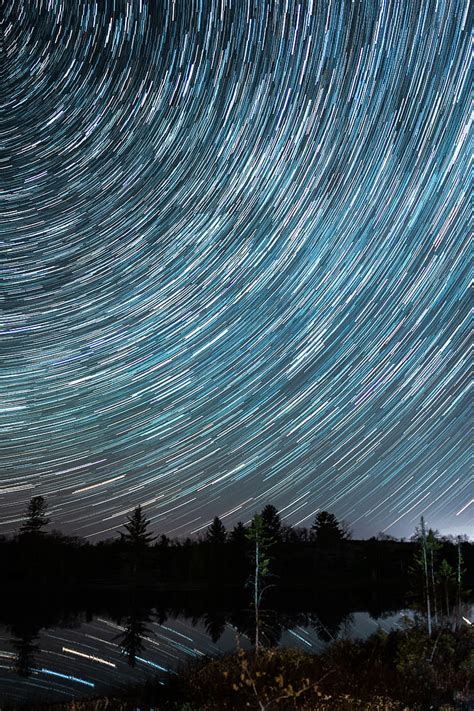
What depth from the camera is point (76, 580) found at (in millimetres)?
77625

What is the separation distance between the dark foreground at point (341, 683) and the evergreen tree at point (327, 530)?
77196 millimetres

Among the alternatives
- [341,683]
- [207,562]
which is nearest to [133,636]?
[341,683]

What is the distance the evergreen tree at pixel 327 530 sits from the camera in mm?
95250

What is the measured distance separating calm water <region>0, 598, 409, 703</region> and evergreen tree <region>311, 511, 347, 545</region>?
4143 centimetres

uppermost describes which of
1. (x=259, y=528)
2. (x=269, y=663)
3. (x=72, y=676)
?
(x=259, y=528)

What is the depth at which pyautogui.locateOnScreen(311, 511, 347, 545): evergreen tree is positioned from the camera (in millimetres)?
95250

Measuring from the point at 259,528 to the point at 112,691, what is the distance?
893cm

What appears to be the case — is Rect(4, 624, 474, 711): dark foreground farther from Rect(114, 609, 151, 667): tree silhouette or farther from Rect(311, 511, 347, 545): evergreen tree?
Rect(311, 511, 347, 545): evergreen tree

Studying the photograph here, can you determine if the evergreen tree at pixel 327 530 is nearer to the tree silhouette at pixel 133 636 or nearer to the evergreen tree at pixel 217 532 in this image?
the evergreen tree at pixel 217 532

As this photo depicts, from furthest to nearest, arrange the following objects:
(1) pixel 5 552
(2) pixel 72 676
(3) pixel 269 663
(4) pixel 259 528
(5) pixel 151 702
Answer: (1) pixel 5 552
(4) pixel 259 528
(2) pixel 72 676
(3) pixel 269 663
(5) pixel 151 702

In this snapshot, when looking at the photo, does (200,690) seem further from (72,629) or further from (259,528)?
(72,629)

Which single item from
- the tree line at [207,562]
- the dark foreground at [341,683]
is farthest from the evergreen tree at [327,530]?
the dark foreground at [341,683]

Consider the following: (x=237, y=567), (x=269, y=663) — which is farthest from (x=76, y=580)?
(x=269, y=663)

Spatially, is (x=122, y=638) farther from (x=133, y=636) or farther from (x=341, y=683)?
(x=341, y=683)
